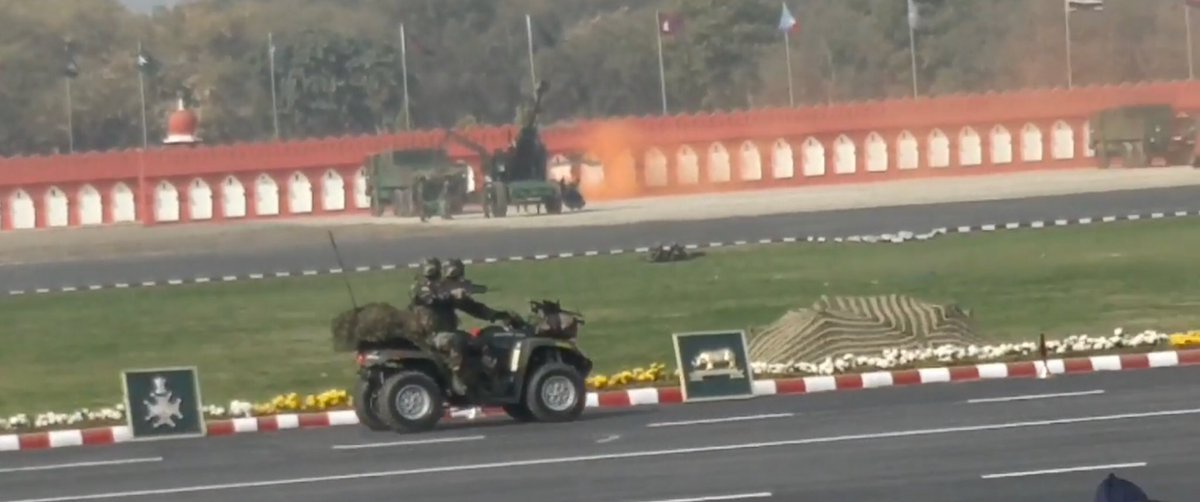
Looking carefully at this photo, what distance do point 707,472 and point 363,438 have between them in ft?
14.0

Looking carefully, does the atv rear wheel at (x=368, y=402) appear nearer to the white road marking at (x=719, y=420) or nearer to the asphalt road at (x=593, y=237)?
the white road marking at (x=719, y=420)

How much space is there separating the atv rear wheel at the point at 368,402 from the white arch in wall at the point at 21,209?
159ft

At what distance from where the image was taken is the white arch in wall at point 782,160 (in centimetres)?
6569

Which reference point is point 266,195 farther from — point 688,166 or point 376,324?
point 376,324

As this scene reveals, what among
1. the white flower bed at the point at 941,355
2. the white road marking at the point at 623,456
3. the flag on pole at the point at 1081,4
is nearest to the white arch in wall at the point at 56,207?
the flag on pole at the point at 1081,4

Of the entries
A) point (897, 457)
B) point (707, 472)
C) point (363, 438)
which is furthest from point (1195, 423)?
point (363, 438)

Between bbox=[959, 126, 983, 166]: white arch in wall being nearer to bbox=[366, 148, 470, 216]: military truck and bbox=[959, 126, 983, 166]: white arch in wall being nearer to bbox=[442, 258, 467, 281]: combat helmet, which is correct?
bbox=[366, 148, 470, 216]: military truck

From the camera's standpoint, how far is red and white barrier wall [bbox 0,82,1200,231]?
64.2m

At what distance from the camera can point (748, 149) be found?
217 feet

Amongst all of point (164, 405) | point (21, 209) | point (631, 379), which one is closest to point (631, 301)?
point (631, 379)

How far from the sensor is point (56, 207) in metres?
64.7

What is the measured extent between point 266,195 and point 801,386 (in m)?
46.6

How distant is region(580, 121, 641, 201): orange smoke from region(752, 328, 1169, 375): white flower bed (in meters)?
44.3

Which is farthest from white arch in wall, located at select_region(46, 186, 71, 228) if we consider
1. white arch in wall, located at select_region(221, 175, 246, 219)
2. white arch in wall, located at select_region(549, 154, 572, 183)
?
white arch in wall, located at select_region(549, 154, 572, 183)
